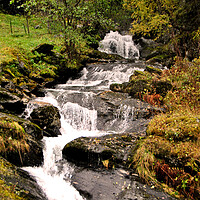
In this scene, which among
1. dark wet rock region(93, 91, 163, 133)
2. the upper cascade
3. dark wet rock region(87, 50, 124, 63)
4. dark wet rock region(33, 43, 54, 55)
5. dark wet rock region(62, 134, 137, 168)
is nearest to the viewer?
dark wet rock region(62, 134, 137, 168)

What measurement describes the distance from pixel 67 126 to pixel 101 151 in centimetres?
309

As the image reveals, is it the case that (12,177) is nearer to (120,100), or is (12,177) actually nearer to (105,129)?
(105,129)

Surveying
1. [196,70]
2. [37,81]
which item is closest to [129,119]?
[196,70]

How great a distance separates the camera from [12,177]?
9.79ft

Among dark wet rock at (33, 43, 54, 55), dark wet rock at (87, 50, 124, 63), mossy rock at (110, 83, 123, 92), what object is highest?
dark wet rock at (33, 43, 54, 55)

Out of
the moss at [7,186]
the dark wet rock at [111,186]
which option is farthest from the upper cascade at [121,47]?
the moss at [7,186]

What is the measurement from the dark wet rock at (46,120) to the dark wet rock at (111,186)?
225 cm

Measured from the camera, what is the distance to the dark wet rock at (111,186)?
12.2 ft

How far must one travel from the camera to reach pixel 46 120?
21.0 feet

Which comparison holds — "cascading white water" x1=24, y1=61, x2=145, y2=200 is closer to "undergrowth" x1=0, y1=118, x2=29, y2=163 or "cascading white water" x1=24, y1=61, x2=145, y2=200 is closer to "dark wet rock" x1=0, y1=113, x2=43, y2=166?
"dark wet rock" x1=0, y1=113, x2=43, y2=166

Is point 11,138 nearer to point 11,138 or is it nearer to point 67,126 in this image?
point 11,138

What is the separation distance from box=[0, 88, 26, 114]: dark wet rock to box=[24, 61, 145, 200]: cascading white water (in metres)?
0.43

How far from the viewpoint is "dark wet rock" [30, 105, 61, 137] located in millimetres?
6297

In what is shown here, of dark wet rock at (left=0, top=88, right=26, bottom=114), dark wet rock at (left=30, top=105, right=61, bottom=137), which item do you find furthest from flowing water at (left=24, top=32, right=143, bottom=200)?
dark wet rock at (left=0, top=88, right=26, bottom=114)
